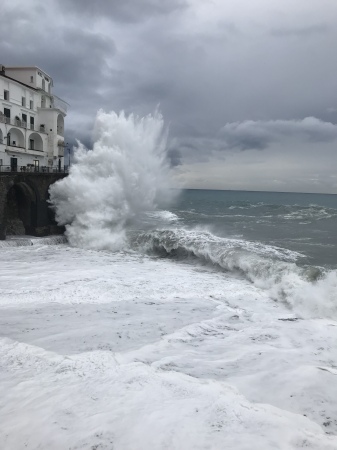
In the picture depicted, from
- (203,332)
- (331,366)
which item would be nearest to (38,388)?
(203,332)

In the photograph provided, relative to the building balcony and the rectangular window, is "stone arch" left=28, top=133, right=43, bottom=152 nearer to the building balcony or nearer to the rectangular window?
the building balcony

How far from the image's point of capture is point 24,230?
18.4 metres

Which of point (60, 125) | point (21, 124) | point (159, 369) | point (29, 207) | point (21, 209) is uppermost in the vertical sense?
point (60, 125)

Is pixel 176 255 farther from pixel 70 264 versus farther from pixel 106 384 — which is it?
pixel 106 384

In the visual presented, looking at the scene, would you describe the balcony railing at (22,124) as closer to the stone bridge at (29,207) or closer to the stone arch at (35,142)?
the stone arch at (35,142)

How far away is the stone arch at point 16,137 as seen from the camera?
28375 millimetres

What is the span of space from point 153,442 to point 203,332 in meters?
3.20

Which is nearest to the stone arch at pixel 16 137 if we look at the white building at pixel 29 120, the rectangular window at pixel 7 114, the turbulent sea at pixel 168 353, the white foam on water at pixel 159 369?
the white building at pixel 29 120

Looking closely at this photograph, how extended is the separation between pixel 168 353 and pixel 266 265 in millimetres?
6032

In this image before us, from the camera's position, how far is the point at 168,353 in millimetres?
5961

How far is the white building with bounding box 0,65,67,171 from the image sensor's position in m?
27.3

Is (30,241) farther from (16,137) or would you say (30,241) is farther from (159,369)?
(16,137)

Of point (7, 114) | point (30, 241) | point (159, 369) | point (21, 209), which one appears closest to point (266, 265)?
point (159, 369)

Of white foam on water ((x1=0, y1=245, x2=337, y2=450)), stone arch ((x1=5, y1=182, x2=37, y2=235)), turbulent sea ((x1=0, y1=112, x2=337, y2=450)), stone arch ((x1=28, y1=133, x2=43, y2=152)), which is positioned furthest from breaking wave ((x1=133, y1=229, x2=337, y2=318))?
stone arch ((x1=28, y1=133, x2=43, y2=152))
